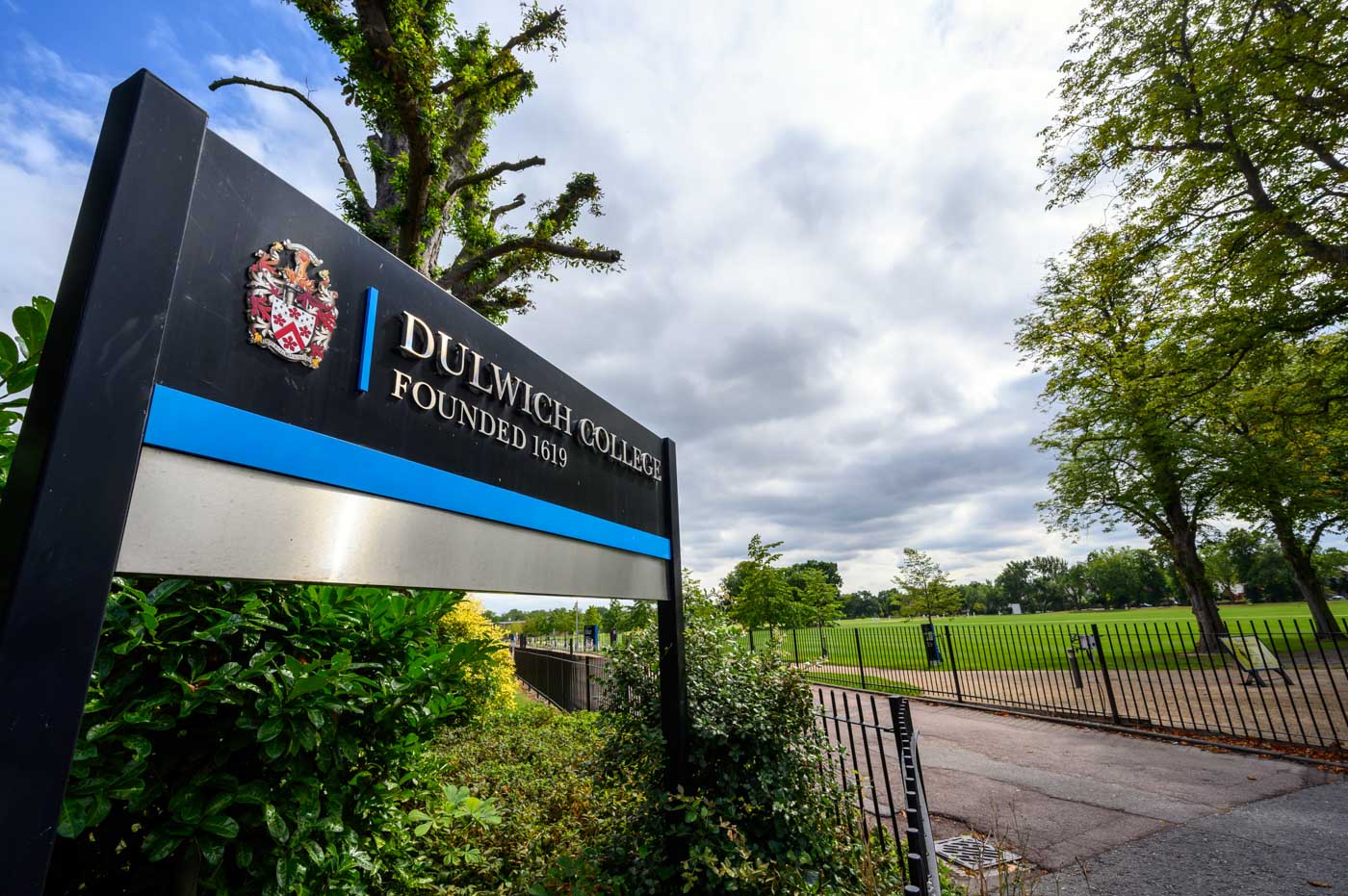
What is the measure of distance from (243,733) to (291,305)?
1559 millimetres

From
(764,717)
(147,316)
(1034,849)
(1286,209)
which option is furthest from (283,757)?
(1286,209)

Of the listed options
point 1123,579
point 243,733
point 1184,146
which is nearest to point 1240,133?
point 1184,146

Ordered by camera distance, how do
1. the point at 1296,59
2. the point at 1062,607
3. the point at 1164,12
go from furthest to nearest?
the point at 1062,607, the point at 1164,12, the point at 1296,59

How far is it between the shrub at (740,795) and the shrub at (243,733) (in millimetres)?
1797

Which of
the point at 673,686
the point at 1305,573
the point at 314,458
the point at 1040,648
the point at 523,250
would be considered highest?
the point at 523,250

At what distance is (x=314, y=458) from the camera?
1821 millimetres

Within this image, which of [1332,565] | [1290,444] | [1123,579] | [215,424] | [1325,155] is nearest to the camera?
[215,424]

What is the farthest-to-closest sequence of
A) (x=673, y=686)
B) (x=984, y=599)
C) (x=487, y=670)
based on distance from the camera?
1. (x=984, y=599)
2. (x=487, y=670)
3. (x=673, y=686)

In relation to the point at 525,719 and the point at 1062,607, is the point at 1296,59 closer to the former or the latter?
the point at 525,719

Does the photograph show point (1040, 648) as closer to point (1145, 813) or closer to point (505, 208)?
point (1145, 813)

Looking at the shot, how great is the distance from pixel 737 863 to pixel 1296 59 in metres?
13.6

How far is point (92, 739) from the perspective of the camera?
1656 millimetres

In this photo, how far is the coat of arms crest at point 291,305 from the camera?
68.1 inches

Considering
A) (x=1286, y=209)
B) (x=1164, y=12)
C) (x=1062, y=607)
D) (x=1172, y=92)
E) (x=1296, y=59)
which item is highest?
(x=1164, y=12)
